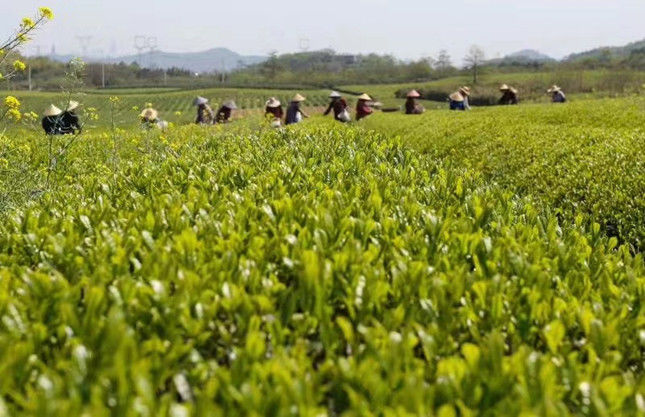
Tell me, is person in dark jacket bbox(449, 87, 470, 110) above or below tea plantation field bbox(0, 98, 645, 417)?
above

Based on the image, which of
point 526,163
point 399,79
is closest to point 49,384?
point 526,163

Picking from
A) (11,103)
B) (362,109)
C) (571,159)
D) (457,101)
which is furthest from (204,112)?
(571,159)

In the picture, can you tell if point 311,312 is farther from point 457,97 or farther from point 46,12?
point 457,97

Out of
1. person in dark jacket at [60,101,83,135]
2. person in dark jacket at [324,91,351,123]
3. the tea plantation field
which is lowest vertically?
the tea plantation field

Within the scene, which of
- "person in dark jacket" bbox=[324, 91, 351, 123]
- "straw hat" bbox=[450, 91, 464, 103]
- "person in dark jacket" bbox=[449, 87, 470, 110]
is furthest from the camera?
"person in dark jacket" bbox=[449, 87, 470, 110]

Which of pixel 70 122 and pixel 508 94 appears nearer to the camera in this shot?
pixel 70 122

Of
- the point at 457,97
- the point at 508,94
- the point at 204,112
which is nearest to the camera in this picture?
the point at 204,112

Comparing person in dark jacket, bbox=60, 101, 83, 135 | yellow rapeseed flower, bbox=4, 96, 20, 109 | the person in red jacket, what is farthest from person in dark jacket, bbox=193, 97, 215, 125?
yellow rapeseed flower, bbox=4, 96, 20, 109

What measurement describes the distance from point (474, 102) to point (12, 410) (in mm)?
86946

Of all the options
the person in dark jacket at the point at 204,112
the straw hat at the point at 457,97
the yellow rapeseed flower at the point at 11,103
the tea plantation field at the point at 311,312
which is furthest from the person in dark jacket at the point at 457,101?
the tea plantation field at the point at 311,312

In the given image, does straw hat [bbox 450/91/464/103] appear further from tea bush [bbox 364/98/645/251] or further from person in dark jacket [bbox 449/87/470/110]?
tea bush [bbox 364/98/645/251]

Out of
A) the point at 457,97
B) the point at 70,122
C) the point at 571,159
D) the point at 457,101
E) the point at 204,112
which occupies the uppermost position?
the point at 457,97

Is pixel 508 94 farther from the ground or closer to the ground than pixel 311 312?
farther from the ground

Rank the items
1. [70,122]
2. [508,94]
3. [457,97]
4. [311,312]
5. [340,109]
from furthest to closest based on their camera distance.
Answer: [508,94], [457,97], [340,109], [70,122], [311,312]
